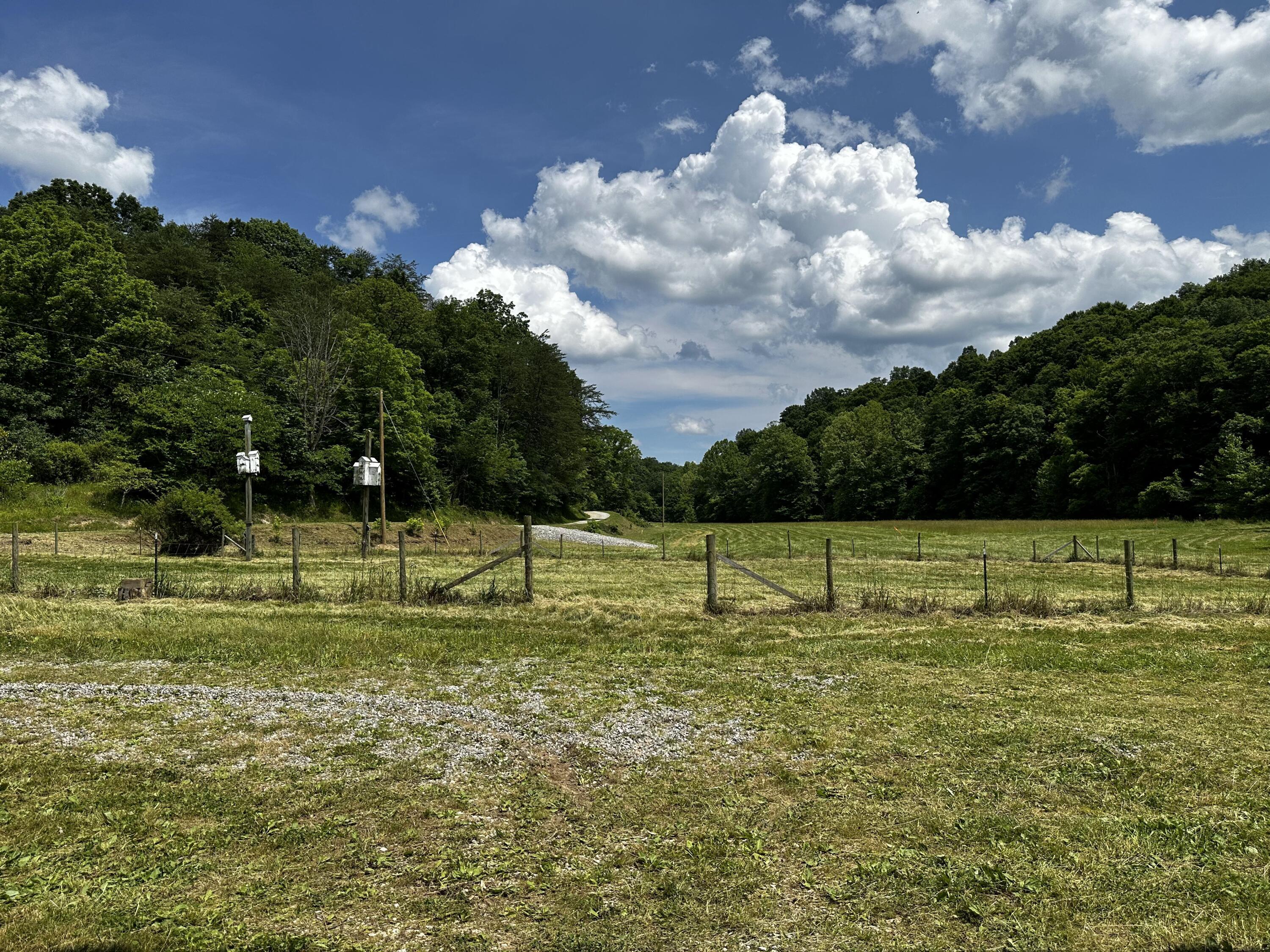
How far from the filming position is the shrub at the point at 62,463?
40156 millimetres

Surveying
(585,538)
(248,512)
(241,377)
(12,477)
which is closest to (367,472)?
(248,512)

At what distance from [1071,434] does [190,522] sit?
268 feet

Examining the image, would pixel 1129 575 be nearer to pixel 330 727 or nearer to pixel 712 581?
pixel 712 581

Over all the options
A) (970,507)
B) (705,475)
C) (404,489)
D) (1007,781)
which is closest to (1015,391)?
(970,507)

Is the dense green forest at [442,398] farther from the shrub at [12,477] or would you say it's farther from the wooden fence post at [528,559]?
the wooden fence post at [528,559]

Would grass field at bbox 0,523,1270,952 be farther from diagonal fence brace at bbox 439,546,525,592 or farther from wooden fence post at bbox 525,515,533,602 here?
wooden fence post at bbox 525,515,533,602

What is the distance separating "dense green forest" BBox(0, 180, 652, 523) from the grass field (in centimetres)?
3639

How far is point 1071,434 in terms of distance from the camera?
252 feet

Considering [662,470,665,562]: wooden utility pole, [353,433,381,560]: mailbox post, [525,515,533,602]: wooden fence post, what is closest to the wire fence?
[525,515,533,602]: wooden fence post

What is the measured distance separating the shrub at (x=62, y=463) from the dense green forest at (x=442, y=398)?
0.12m

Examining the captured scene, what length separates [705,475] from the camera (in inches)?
5551

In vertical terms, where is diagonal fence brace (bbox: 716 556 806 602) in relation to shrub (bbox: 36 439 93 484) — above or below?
below

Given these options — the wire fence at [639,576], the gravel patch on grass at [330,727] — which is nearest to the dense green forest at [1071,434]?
the wire fence at [639,576]

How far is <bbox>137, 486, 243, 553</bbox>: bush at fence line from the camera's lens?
107 feet
